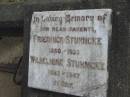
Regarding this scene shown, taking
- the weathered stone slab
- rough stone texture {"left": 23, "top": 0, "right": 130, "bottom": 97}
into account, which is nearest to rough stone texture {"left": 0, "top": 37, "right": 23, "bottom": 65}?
the weathered stone slab

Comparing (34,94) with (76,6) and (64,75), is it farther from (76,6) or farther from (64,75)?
(76,6)

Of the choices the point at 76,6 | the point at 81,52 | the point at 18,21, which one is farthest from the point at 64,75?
the point at 18,21

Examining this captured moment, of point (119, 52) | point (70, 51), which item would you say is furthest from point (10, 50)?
point (119, 52)

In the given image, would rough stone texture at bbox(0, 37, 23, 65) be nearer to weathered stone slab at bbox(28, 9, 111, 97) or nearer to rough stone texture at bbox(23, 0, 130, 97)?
weathered stone slab at bbox(28, 9, 111, 97)

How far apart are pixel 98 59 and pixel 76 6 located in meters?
0.70

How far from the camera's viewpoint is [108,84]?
13.1ft

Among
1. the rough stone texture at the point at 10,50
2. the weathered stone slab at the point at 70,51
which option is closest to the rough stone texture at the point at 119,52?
the weathered stone slab at the point at 70,51

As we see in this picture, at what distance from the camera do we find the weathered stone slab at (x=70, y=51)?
4.02 meters

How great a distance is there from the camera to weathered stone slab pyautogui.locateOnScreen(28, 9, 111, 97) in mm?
4016

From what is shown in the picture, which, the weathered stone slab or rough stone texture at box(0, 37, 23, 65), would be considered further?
rough stone texture at box(0, 37, 23, 65)

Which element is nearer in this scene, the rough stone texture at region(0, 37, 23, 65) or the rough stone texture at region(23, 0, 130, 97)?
the rough stone texture at region(23, 0, 130, 97)

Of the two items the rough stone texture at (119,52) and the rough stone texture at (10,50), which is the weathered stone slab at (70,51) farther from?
the rough stone texture at (10,50)

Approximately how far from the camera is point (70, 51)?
169 inches

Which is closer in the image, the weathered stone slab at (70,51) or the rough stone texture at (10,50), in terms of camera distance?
the weathered stone slab at (70,51)
